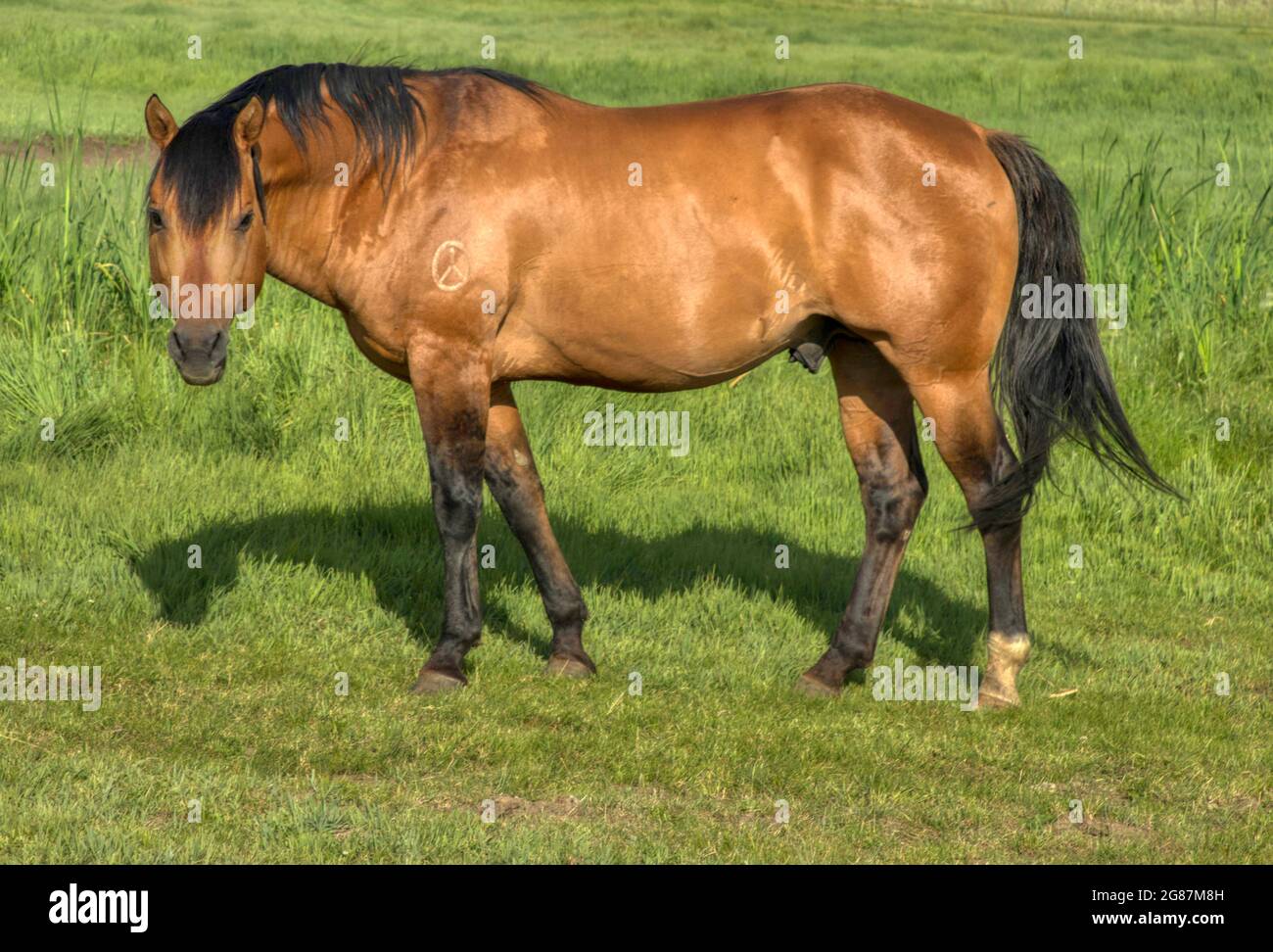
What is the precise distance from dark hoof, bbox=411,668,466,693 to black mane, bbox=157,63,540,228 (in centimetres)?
199

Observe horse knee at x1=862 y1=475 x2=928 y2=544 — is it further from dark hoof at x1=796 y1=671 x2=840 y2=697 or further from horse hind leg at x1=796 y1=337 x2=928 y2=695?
dark hoof at x1=796 y1=671 x2=840 y2=697

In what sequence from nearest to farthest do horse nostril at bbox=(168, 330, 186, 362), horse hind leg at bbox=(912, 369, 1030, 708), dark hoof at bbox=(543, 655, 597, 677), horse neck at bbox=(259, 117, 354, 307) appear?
horse nostril at bbox=(168, 330, 186, 362) → horse neck at bbox=(259, 117, 354, 307) → horse hind leg at bbox=(912, 369, 1030, 708) → dark hoof at bbox=(543, 655, 597, 677)

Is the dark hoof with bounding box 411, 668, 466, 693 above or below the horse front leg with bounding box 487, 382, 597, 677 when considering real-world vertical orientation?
below

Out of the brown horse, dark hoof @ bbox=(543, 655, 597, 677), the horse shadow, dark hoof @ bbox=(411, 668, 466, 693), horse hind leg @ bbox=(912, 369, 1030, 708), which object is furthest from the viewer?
the horse shadow

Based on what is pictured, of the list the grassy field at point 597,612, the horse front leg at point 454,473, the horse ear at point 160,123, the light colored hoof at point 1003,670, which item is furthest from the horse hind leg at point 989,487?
the horse ear at point 160,123

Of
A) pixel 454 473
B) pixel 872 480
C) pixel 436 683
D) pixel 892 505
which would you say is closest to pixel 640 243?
pixel 454 473

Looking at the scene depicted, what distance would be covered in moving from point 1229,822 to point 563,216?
328 cm

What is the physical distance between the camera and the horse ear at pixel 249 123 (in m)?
5.39

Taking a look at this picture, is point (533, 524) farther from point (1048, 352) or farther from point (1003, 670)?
point (1048, 352)

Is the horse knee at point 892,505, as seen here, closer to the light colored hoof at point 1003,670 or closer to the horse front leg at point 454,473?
the light colored hoof at point 1003,670

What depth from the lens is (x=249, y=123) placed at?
5.43 m

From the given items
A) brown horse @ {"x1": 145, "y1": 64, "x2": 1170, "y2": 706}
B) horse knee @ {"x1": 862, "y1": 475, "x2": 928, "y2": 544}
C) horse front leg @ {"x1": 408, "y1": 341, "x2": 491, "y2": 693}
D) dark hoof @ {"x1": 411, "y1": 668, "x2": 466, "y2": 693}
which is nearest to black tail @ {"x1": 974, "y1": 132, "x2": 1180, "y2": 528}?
brown horse @ {"x1": 145, "y1": 64, "x2": 1170, "y2": 706}

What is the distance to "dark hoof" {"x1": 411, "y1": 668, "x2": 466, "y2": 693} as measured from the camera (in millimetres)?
6215

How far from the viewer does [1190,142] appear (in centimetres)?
2180
